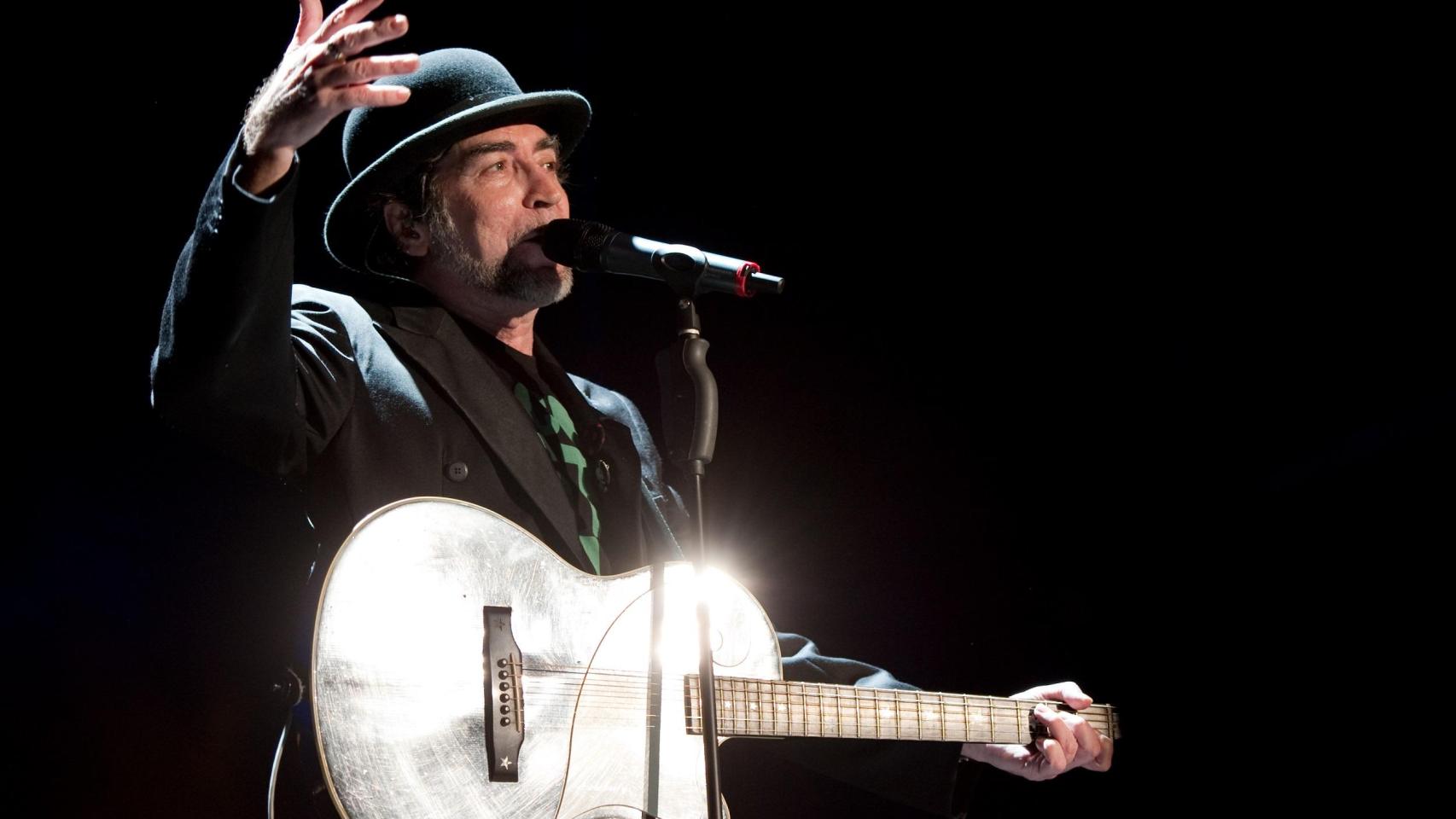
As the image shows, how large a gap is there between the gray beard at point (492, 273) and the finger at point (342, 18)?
93 centimetres

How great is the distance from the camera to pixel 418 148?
92.5 inches

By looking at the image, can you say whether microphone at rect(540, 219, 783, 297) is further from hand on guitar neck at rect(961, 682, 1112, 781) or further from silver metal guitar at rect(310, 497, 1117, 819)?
hand on guitar neck at rect(961, 682, 1112, 781)

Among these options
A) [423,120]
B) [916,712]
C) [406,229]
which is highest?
[423,120]

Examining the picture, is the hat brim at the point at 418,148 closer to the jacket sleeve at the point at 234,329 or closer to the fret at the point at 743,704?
the jacket sleeve at the point at 234,329

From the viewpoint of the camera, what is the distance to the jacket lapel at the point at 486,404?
2062 millimetres

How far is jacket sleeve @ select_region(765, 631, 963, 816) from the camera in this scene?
7.94ft

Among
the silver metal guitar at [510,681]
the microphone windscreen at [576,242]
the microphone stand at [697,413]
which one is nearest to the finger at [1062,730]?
the silver metal guitar at [510,681]

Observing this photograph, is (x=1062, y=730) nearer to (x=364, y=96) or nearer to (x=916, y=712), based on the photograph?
(x=916, y=712)

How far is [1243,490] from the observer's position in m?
3.46

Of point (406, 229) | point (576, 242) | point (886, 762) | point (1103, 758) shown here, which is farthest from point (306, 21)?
point (1103, 758)

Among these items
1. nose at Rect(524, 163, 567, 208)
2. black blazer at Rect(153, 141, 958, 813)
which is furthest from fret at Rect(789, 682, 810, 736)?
nose at Rect(524, 163, 567, 208)

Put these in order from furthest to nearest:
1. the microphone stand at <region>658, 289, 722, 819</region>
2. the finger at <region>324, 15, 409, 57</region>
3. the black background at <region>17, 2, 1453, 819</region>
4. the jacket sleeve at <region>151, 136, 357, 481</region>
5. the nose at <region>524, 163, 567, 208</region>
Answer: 1. the black background at <region>17, 2, 1453, 819</region>
2. the nose at <region>524, 163, 567, 208</region>
3. the microphone stand at <region>658, 289, 722, 819</region>
4. the jacket sleeve at <region>151, 136, 357, 481</region>
5. the finger at <region>324, 15, 409, 57</region>

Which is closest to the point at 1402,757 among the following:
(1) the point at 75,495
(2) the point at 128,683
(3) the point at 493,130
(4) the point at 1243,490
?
(4) the point at 1243,490

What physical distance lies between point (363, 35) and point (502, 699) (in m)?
1.00
